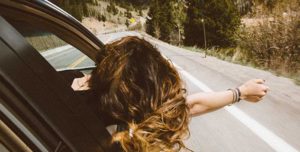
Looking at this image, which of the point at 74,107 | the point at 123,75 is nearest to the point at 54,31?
the point at 123,75

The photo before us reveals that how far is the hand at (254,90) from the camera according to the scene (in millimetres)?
2043

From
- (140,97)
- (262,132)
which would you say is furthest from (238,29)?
(140,97)

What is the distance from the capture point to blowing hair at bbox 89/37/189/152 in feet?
5.05

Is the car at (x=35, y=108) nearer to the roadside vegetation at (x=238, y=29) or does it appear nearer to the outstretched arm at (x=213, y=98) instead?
the outstretched arm at (x=213, y=98)

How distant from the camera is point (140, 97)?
60.9 inches

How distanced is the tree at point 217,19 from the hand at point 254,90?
28.1m

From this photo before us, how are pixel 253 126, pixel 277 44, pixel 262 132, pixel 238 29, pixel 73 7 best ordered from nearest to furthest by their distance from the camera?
1. pixel 262 132
2. pixel 253 126
3. pixel 277 44
4. pixel 238 29
5. pixel 73 7

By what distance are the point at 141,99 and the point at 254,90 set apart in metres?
0.74

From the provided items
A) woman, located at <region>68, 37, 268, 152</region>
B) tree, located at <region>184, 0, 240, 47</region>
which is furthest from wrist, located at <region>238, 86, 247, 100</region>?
tree, located at <region>184, 0, 240, 47</region>

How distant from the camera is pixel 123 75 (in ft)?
5.10

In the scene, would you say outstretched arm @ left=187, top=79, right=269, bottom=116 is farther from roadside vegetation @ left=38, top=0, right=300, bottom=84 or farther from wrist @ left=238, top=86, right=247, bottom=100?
roadside vegetation @ left=38, top=0, right=300, bottom=84

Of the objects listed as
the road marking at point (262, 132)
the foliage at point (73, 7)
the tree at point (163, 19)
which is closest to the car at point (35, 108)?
the foliage at point (73, 7)

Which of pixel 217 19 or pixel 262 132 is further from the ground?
pixel 262 132

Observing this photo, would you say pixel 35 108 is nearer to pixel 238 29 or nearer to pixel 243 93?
pixel 243 93
